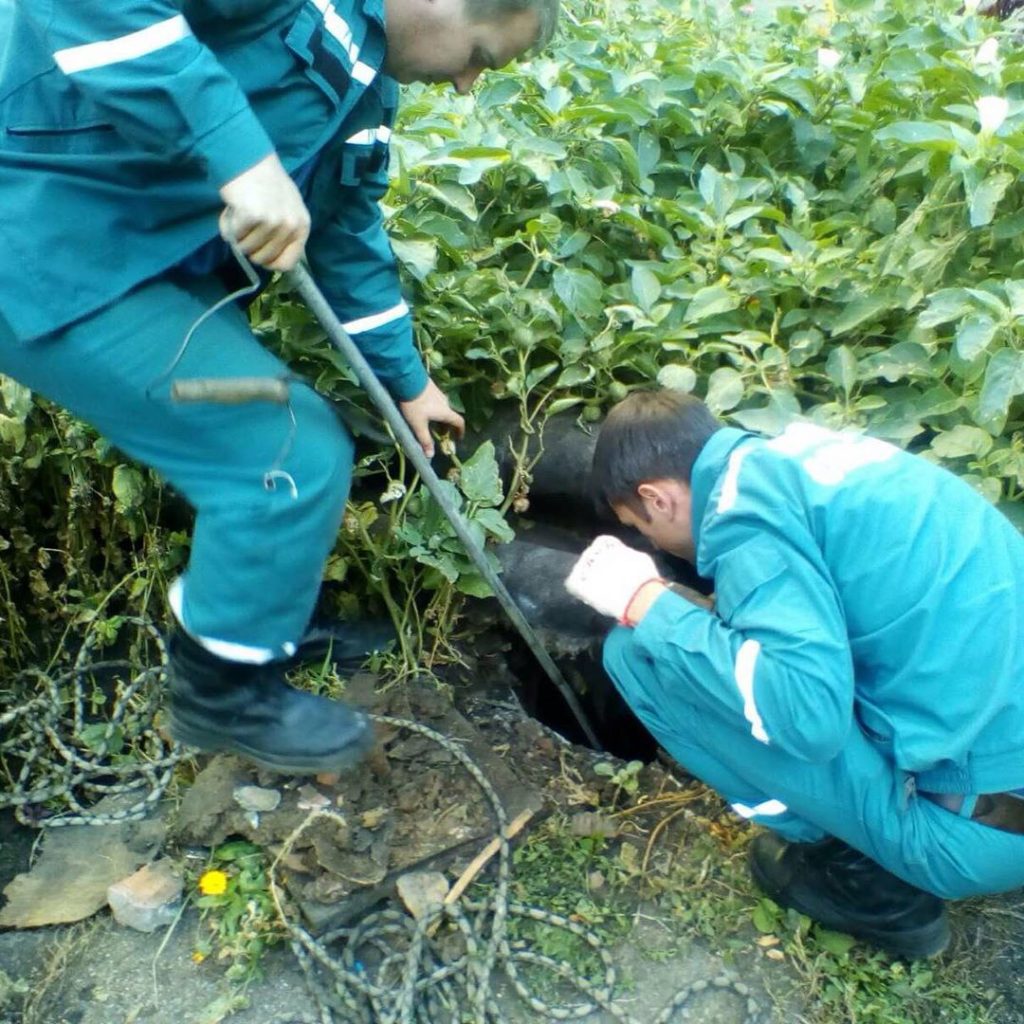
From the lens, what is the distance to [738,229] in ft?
10.7

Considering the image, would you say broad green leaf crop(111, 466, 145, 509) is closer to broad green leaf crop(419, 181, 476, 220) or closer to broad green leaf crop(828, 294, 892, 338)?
broad green leaf crop(419, 181, 476, 220)

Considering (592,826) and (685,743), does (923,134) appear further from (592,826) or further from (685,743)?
(592,826)

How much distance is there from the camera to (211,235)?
5.80 feet

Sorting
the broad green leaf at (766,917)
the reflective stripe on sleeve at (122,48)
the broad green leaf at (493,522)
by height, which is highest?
the reflective stripe on sleeve at (122,48)

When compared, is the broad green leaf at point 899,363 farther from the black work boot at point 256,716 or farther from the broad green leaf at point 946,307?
the black work boot at point 256,716

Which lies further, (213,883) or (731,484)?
(213,883)

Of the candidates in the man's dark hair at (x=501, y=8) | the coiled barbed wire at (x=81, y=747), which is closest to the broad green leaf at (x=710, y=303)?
the man's dark hair at (x=501, y=8)

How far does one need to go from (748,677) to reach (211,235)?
1.15 metres

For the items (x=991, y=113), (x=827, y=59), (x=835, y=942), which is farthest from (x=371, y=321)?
(x=827, y=59)

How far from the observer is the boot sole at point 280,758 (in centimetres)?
205

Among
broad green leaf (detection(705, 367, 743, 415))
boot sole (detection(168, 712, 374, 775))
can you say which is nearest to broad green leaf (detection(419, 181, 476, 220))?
broad green leaf (detection(705, 367, 743, 415))

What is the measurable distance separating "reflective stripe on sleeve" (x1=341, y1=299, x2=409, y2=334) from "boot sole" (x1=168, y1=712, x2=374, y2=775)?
829mm

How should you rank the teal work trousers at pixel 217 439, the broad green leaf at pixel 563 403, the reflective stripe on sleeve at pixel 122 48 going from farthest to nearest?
the broad green leaf at pixel 563 403 < the teal work trousers at pixel 217 439 < the reflective stripe on sleeve at pixel 122 48

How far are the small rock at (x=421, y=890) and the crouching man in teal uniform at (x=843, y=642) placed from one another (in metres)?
0.60
